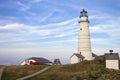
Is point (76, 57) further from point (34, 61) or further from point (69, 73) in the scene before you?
point (69, 73)

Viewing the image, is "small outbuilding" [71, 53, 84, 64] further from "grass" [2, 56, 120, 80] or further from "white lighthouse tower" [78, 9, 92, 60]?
"grass" [2, 56, 120, 80]

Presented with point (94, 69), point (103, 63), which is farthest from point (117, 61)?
point (94, 69)

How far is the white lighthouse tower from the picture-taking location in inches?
3693

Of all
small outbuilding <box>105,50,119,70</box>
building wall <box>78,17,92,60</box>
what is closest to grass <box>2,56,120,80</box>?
small outbuilding <box>105,50,119,70</box>

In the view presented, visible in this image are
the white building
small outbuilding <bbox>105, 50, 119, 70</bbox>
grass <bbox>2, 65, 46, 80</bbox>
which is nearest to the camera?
grass <bbox>2, 65, 46, 80</bbox>

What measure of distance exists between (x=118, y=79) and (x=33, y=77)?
19360 mm

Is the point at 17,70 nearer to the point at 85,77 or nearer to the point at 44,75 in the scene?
the point at 44,75

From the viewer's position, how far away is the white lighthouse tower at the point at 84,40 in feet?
308

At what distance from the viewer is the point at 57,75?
203 ft

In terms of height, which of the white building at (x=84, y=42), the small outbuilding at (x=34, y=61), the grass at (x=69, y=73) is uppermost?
the white building at (x=84, y=42)

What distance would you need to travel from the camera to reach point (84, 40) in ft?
308

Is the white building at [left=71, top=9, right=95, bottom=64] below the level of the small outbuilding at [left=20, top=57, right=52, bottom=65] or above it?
above

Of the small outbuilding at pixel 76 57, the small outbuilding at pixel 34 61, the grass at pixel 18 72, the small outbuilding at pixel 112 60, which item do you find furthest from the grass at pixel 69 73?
the small outbuilding at pixel 34 61

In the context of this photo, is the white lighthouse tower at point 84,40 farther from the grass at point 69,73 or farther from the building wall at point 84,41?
the grass at point 69,73
